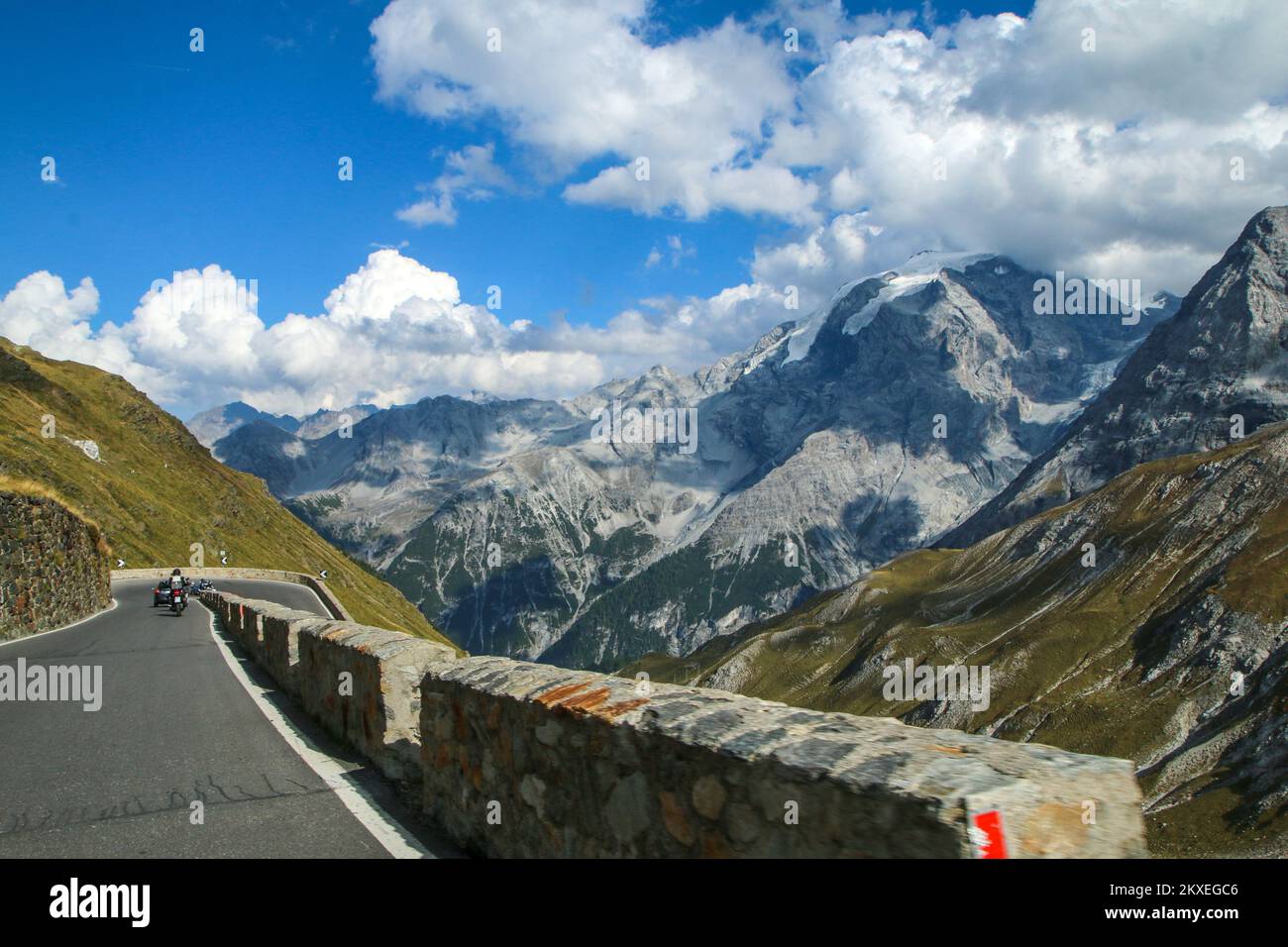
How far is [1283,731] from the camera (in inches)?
3634

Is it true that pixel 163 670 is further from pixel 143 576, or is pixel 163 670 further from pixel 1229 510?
pixel 1229 510

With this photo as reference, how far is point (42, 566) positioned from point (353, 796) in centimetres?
2607

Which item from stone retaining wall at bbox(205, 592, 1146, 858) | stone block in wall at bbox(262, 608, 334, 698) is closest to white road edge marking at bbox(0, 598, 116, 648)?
stone block in wall at bbox(262, 608, 334, 698)

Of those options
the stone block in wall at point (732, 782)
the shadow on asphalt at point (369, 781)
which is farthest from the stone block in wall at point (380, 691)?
the stone block in wall at point (732, 782)

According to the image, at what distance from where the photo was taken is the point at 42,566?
2955cm

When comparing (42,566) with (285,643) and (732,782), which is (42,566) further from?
(732,782)

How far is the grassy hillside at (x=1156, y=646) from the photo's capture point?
299ft

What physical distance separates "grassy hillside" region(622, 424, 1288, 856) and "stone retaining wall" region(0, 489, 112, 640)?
288 feet

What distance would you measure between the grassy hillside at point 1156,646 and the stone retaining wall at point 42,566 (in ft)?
288
